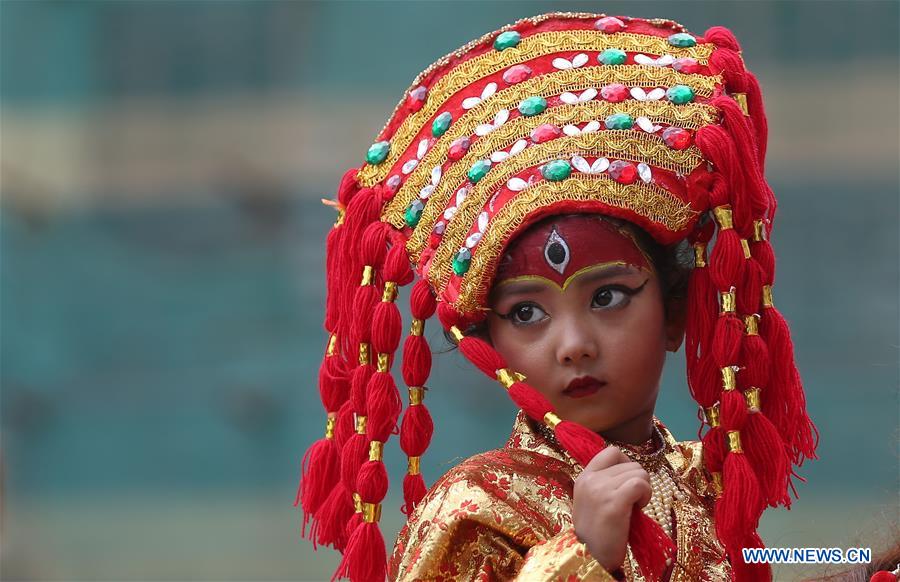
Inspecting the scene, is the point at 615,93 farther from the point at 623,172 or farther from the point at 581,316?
the point at 581,316

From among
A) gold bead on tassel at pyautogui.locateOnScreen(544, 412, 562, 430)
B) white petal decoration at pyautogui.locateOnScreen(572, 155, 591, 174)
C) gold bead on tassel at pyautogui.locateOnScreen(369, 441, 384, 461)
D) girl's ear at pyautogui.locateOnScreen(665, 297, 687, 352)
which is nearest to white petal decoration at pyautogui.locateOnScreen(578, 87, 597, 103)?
white petal decoration at pyautogui.locateOnScreen(572, 155, 591, 174)

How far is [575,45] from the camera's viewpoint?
190cm

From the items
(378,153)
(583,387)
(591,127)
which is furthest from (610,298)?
(378,153)

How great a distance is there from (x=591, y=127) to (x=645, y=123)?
0.23 ft

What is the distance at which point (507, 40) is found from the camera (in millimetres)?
1950

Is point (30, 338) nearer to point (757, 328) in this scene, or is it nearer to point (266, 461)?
point (266, 461)

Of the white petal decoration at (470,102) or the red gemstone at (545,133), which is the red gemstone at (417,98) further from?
the red gemstone at (545,133)

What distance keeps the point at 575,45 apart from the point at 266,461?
3215 mm

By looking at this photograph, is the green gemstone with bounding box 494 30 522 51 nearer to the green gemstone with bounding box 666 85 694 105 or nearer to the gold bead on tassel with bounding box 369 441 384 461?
the green gemstone with bounding box 666 85 694 105

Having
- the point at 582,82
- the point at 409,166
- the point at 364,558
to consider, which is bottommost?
the point at 364,558

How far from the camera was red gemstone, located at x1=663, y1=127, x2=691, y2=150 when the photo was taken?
5.89 feet

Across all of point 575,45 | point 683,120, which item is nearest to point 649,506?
point 683,120

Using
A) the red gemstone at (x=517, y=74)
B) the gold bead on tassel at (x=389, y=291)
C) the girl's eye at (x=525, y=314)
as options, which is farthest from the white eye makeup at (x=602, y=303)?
the red gemstone at (x=517, y=74)

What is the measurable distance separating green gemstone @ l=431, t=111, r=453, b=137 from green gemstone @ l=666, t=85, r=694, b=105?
1.00ft
